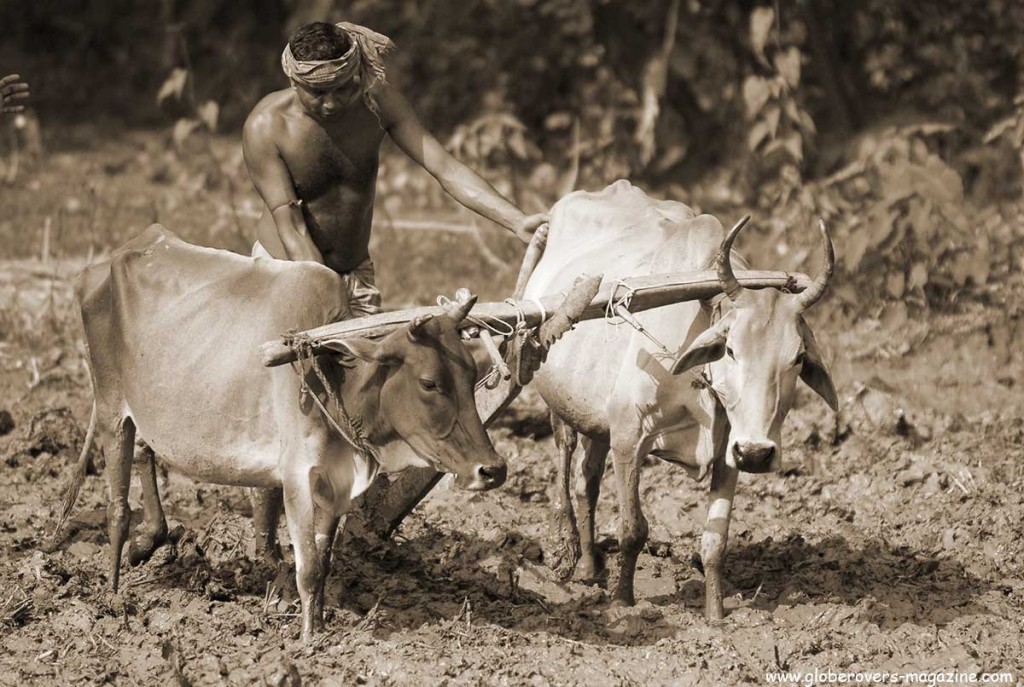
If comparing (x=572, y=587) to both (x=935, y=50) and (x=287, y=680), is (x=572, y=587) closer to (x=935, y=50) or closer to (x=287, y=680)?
(x=287, y=680)

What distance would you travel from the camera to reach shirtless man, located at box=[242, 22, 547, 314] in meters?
5.89

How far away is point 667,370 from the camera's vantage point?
19.6ft

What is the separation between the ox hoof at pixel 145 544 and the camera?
6.23 metres

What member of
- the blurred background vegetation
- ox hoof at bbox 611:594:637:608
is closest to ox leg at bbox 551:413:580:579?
ox hoof at bbox 611:594:637:608

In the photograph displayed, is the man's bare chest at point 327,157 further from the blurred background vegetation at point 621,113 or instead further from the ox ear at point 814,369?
the blurred background vegetation at point 621,113

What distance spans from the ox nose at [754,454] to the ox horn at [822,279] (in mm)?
488

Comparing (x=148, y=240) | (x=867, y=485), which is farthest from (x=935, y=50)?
(x=148, y=240)

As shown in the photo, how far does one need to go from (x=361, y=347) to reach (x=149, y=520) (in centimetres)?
140

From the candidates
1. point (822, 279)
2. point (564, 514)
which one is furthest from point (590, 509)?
point (822, 279)

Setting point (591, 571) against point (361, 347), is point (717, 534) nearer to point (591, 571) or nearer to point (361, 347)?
point (591, 571)

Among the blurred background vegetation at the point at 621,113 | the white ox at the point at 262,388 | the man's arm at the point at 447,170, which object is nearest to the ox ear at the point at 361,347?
the white ox at the point at 262,388

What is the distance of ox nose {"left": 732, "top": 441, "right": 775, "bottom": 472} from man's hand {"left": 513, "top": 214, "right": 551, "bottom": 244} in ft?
4.71

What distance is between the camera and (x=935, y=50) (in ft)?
40.4

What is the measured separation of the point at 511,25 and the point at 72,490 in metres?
7.17
